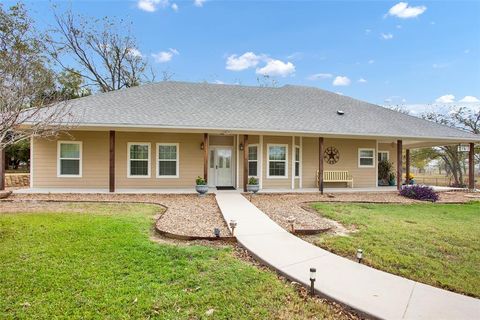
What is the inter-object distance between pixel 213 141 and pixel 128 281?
1069cm

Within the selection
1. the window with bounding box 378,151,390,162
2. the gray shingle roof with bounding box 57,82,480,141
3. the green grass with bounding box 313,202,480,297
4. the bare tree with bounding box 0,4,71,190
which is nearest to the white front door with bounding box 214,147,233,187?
the gray shingle roof with bounding box 57,82,480,141

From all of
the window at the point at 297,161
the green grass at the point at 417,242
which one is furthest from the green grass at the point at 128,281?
the window at the point at 297,161

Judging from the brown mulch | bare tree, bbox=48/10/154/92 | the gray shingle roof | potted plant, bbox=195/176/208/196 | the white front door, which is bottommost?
the brown mulch

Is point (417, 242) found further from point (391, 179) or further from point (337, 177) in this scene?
point (391, 179)

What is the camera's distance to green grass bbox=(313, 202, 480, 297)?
4.35 metres

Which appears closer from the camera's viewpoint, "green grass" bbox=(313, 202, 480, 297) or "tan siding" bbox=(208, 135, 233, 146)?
"green grass" bbox=(313, 202, 480, 297)

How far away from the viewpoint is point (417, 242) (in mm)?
5926

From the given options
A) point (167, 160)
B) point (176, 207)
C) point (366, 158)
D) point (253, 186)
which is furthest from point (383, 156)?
point (176, 207)

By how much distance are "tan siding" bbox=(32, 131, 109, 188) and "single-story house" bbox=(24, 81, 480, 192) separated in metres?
0.04

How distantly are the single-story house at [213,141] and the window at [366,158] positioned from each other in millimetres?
54

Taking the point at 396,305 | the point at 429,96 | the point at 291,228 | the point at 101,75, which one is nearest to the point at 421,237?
the point at 291,228

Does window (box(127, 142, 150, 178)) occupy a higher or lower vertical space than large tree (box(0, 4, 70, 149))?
lower

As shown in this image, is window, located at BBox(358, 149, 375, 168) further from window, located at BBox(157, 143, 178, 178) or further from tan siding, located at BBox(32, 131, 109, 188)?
tan siding, located at BBox(32, 131, 109, 188)

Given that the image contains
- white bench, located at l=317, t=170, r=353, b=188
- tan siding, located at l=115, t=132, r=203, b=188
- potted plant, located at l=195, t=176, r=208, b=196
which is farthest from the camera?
white bench, located at l=317, t=170, r=353, b=188
